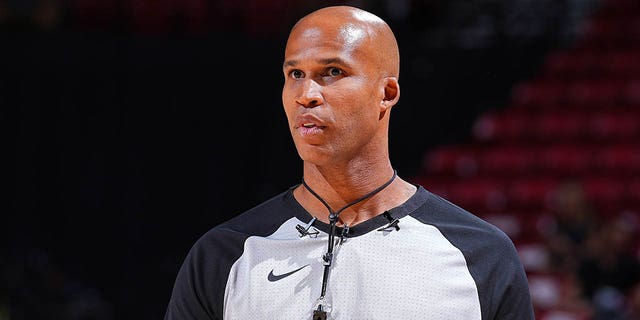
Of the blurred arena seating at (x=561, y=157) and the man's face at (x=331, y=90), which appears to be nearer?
the man's face at (x=331, y=90)

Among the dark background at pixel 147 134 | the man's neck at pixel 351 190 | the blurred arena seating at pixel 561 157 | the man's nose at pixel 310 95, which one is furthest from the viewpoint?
the dark background at pixel 147 134

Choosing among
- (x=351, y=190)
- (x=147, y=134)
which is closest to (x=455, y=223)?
(x=351, y=190)

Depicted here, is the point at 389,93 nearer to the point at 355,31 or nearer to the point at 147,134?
the point at 355,31

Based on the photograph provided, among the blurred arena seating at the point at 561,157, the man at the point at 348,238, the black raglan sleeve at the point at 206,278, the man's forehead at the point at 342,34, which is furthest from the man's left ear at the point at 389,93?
the blurred arena seating at the point at 561,157

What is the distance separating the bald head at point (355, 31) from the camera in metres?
2.06

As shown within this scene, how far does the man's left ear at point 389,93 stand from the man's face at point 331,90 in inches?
1.4

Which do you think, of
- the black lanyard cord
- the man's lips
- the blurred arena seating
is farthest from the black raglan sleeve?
the blurred arena seating

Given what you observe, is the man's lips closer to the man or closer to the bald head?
the man

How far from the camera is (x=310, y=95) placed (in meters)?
2.04

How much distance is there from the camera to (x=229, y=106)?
881cm

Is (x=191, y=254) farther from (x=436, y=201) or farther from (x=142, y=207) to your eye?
(x=142, y=207)

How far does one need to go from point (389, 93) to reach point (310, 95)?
7.9 inches

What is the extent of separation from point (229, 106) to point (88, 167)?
130cm

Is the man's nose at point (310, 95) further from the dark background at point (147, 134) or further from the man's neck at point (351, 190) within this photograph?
the dark background at point (147, 134)
